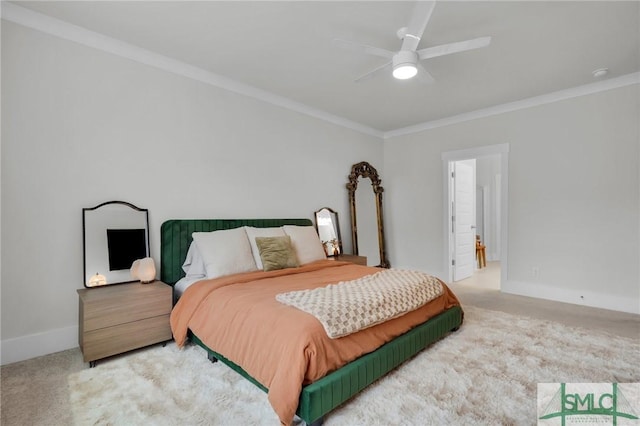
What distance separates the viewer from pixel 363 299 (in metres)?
2.08

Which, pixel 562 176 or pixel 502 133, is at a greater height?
pixel 502 133

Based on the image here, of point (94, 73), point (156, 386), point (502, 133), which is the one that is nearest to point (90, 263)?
point (156, 386)

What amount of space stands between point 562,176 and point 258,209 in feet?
12.7

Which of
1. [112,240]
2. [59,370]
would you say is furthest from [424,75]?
[59,370]

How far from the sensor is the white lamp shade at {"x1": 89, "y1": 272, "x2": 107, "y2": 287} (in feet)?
→ 8.79

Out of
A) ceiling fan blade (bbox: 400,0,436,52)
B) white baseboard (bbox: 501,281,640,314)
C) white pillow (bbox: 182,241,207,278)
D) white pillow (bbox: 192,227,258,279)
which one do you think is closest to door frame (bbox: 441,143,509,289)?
white baseboard (bbox: 501,281,640,314)

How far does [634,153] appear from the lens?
3.51 meters

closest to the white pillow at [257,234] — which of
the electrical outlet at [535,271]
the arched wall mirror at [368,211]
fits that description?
the arched wall mirror at [368,211]

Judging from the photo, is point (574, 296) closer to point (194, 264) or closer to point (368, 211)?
point (368, 211)

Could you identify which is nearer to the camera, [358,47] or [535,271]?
[358,47]

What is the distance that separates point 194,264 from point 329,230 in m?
2.20

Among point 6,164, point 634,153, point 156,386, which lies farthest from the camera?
point 634,153

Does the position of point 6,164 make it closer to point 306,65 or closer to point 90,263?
point 90,263

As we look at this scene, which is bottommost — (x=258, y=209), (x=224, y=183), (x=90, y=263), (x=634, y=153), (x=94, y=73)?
(x=90, y=263)
